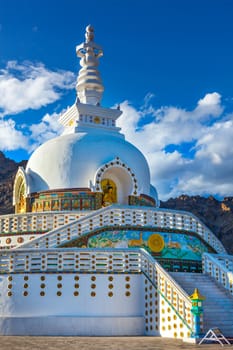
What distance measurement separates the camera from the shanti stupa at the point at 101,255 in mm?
13008

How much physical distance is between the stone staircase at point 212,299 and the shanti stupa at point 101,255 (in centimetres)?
3

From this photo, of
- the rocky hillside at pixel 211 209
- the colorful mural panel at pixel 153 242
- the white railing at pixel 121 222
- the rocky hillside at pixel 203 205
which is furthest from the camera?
the rocky hillside at pixel 211 209

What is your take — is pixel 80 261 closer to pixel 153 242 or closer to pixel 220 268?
pixel 153 242

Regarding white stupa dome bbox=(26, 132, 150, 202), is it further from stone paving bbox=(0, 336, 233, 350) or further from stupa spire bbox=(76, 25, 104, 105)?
stone paving bbox=(0, 336, 233, 350)

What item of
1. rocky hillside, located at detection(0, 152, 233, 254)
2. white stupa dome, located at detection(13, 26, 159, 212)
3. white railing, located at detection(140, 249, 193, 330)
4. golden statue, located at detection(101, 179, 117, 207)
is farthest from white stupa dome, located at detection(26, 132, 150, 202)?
rocky hillside, located at detection(0, 152, 233, 254)

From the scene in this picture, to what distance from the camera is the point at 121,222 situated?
16094 millimetres

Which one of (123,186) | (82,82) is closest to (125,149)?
(123,186)

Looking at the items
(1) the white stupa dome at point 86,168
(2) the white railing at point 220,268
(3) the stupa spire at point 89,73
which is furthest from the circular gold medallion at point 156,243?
(3) the stupa spire at point 89,73

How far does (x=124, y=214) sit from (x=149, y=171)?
6.92 m

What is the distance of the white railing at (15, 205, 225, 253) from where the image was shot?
1542cm

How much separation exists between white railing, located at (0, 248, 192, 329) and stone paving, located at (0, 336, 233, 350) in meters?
1.89

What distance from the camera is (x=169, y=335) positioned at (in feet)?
40.6

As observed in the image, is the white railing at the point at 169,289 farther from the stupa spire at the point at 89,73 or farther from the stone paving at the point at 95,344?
the stupa spire at the point at 89,73

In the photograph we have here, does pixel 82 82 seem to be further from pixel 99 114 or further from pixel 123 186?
pixel 123 186
